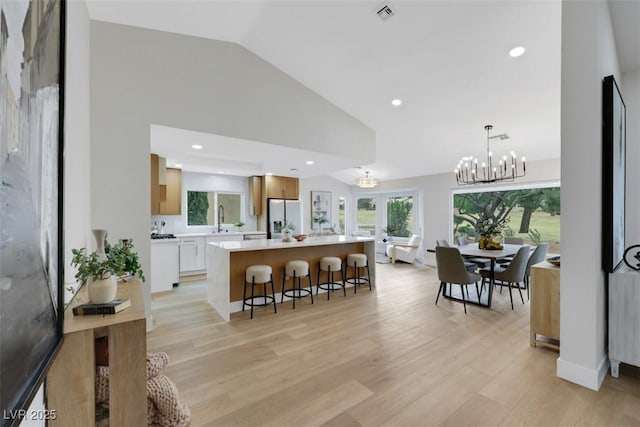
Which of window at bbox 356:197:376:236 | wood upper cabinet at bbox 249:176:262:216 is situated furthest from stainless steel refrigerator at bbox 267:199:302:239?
window at bbox 356:197:376:236

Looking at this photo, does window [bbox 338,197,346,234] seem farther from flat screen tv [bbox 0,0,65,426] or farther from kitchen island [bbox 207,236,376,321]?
flat screen tv [bbox 0,0,65,426]

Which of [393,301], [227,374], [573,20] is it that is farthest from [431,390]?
[573,20]

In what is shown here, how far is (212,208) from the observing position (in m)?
6.54

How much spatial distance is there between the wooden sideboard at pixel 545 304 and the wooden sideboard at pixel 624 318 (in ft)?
1.34

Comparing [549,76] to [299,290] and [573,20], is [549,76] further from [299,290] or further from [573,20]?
[299,290]

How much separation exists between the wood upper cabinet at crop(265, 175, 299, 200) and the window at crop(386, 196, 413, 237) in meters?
3.39

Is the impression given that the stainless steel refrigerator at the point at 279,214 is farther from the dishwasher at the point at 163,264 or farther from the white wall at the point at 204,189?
the dishwasher at the point at 163,264

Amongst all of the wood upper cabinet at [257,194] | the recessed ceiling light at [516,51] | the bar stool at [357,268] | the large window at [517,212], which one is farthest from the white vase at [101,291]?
the large window at [517,212]

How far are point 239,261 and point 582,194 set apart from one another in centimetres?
370

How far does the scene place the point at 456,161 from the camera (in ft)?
19.8

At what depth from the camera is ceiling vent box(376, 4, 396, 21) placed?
2646 millimetres

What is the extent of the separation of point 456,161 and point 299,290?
14.9 feet

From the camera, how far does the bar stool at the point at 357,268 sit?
4672 mm

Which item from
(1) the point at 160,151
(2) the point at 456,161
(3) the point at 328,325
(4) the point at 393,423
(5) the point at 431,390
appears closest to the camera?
(4) the point at 393,423
